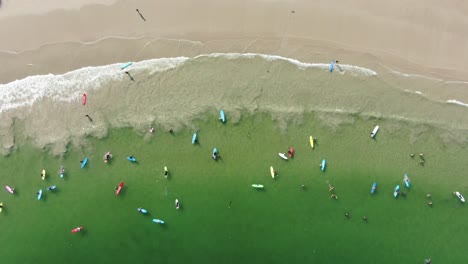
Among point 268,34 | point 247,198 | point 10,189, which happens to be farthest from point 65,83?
point 247,198

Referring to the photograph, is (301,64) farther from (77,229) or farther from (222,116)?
(77,229)

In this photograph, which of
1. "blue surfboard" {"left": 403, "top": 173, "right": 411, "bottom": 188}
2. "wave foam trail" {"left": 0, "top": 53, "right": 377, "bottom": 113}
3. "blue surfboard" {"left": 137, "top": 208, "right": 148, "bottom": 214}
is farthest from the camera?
"blue surfboard" {"left": 137, "top": 208, "right": 148, "bottom": 214}

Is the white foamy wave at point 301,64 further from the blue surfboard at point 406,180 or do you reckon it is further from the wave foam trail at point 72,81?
the blue surfboard at point 406,180

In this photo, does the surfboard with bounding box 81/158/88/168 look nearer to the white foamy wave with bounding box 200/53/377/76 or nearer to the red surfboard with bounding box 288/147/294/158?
the white foamy wave with bounding box 200/53/377/76

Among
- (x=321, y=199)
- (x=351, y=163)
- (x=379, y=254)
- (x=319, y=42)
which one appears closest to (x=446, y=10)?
(x=319, y=42)

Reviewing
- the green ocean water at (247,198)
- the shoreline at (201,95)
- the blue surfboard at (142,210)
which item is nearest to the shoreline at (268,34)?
the shoreline at (201,95)

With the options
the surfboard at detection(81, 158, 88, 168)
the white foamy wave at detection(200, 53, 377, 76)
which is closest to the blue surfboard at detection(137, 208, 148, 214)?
the surfboard at detection(81, 158, 88, 168)
